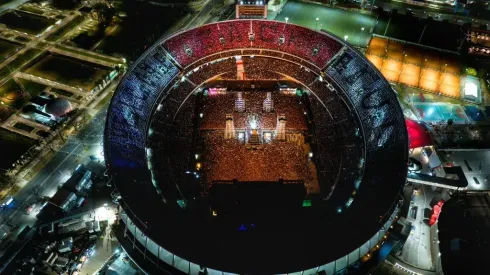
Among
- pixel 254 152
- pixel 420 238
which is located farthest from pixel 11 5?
pixel 420 238

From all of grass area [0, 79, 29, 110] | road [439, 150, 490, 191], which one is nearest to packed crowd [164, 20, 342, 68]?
road [439, 150, 490, 191]

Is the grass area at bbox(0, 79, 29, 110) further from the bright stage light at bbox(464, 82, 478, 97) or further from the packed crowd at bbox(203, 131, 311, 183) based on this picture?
the bright stage light at bbox(464, 82, 478, 97)

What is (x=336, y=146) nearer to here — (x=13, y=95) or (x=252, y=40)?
(x=252, y=40)

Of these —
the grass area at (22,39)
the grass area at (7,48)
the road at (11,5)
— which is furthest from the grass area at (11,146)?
the road at (11,5)

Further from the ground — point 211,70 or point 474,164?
point 211,70

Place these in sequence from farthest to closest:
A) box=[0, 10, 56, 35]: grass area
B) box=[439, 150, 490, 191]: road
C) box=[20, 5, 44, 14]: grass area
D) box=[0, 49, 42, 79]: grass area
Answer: box=[20, 5, 44, 14]: grass area → box=[0, 10, 56, 35]: grass area → box=[0, 49, 42, 79]: grass area → box=[439, 150, 490, 191]: road

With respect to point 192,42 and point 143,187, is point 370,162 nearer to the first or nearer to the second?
point 143,187
